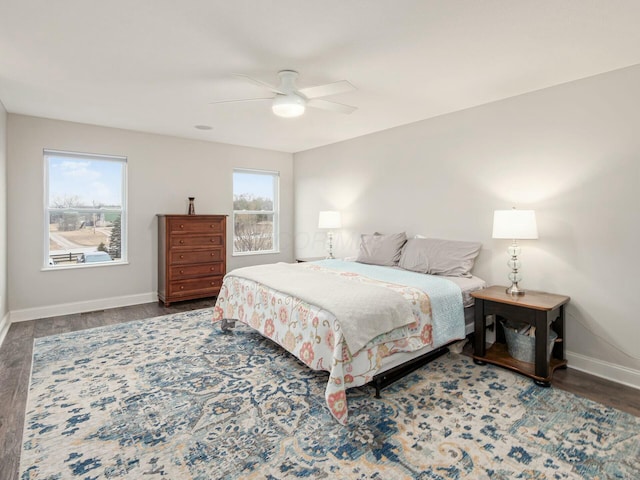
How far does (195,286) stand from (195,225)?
2.86 ft

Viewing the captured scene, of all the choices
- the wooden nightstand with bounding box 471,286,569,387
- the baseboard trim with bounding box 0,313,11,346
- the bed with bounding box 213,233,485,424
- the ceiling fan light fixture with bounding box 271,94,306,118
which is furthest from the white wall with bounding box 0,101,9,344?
the wooden nightstand with bounding box 471,286,569,387

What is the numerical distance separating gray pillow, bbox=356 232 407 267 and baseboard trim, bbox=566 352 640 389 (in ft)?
6.17

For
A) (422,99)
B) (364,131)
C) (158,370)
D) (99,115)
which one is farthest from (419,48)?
(99,115)

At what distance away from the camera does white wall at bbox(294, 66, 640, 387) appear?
8.76 feet

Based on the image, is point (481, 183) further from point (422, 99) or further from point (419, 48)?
point (419, 48)

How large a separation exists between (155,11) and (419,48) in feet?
5.51

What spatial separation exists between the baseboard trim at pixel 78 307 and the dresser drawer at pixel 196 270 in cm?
57

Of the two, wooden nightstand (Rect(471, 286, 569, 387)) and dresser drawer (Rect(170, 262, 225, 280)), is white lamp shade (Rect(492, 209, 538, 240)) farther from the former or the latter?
dresser drawer (Rect(170, 262, 225, 280))

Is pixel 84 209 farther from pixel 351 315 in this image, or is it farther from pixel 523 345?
pixel 523 345

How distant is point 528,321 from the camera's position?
2.66 m

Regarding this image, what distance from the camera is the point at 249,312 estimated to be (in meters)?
3.27

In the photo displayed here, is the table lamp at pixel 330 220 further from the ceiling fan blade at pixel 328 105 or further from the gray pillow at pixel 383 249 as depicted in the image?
the ceiling fan blade at pixel 328 105

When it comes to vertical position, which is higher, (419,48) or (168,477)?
(419,48)

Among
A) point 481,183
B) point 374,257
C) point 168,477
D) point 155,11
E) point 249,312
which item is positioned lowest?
point 168,477
